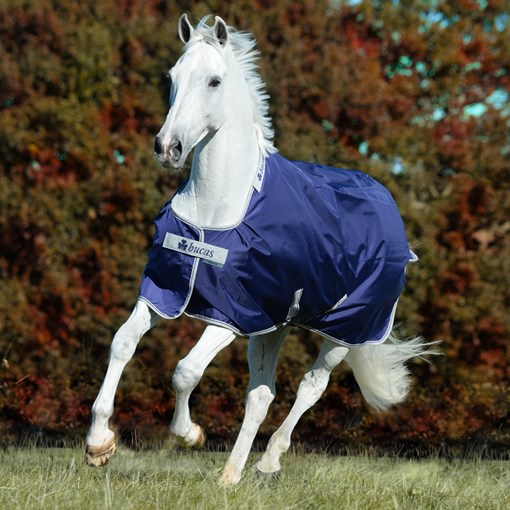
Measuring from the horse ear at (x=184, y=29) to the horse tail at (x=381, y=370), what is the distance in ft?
7.62

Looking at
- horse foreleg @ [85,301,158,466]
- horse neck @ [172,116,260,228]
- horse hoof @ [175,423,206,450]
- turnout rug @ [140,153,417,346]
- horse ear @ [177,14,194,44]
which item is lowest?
horse hoof @ [175,423,206,450]

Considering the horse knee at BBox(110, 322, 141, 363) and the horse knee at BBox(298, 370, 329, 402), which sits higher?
the horse knee at BBox(110, 322, 141, 363)

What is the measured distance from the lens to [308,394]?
229 inches

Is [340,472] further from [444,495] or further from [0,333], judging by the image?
[0,333]

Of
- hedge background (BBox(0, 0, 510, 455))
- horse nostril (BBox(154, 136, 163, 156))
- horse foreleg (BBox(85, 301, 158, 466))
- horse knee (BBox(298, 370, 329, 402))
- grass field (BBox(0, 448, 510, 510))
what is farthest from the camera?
hedge background (BBox(0, 0, 510, 455))

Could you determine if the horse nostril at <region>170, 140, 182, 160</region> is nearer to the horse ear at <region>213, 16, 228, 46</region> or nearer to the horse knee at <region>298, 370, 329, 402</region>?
the horse ear at <region>213, 16, 228, 46</region>

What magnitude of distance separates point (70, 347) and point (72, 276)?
635mm

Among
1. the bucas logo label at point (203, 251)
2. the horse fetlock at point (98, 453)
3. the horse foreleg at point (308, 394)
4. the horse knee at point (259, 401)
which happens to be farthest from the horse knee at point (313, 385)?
the horse fetlock at point (98, 453)

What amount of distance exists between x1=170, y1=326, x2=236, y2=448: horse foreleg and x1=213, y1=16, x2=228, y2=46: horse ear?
4.41ft

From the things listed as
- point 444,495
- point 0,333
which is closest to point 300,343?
point 0,333

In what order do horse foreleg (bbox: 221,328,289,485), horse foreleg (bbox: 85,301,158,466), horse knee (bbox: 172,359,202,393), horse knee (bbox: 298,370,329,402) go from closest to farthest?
horse foreleg (bbox: 85,301,158,466), horse knee (bbox: 172,359,202,393), horse foreleg (bbox: 221,328,289,485), horse knee (bbox: 298,370,329,402)

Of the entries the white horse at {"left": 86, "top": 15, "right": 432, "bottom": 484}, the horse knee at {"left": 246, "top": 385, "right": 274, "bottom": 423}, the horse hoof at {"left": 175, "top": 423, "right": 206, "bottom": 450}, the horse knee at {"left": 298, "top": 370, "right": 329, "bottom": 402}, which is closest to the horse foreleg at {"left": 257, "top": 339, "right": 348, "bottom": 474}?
the horse knee at {"left": 298, "top": 370, "right": 329, "bottom": 402}

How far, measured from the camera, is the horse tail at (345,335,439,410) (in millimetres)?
6227

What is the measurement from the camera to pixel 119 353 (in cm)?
439
